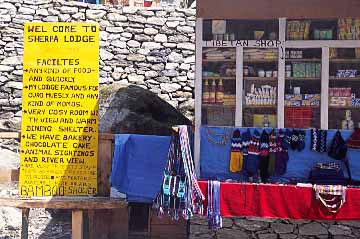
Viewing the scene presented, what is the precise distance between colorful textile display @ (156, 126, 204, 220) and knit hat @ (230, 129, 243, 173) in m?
0.64

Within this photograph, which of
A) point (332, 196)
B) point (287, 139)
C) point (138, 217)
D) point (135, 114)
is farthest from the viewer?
point (135, 114)

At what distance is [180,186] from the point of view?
6.80 meters

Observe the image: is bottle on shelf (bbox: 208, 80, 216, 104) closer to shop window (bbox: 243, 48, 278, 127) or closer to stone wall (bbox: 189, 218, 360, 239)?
shop window (bbox: 243, 48, 278, 127)

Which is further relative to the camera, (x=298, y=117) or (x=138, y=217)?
(x=138, y=217)

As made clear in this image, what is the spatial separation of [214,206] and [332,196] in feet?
4.83

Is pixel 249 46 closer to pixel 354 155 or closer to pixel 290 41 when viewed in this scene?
pixel 290 41

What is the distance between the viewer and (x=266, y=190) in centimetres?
686

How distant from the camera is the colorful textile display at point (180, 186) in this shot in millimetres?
6746

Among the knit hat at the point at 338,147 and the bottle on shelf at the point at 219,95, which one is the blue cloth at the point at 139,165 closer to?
the bottle on shelf at the point at 219,95

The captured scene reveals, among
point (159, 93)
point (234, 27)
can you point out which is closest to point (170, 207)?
point (234, 27)

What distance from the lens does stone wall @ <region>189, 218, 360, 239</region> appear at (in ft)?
23.5

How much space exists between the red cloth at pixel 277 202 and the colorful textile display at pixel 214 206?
6cm

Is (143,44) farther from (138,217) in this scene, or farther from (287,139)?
(287,139)

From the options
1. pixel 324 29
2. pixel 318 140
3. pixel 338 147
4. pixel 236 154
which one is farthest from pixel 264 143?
pixel 324 29
